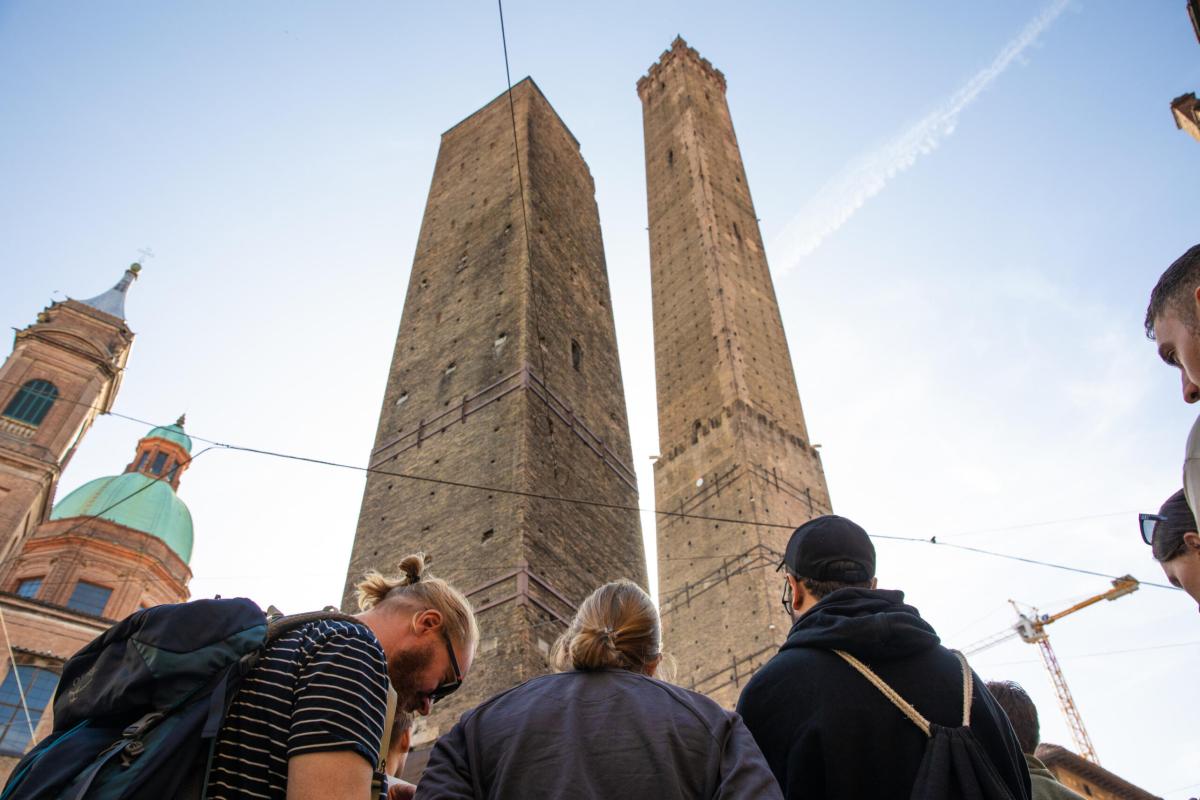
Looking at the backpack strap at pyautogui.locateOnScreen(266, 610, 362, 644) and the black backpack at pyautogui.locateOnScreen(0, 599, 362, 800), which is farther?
the backpack strap at pyautogui.locateOnScreen(266, 610, 362, 644)

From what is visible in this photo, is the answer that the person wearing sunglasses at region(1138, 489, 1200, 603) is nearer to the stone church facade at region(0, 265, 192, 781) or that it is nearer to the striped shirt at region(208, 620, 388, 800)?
the striped shirt at region(208, 620, 388, 800)

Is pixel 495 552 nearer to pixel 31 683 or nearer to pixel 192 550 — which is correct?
pixel 31 683

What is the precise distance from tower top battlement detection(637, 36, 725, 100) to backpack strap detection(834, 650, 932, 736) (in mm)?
30409

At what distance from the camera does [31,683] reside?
54.1ft

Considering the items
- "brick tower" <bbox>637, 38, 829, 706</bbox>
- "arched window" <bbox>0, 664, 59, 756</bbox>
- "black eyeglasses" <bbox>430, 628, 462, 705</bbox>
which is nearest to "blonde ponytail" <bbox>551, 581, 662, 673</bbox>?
"black eyeglasses" <bbox>430, 628, 462, 705</bbox>

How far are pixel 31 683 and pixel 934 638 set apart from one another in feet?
65.8

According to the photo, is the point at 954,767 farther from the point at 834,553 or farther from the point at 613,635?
the point at 613,635

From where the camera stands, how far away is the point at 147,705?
4.07 feet

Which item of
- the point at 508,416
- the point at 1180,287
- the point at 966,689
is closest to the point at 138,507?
the point at 508,416

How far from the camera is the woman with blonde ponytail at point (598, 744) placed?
1.46m

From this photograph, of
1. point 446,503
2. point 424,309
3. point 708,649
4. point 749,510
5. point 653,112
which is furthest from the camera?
point 653,112

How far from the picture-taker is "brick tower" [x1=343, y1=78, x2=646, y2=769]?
6785 millimetres

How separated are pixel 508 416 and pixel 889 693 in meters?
6.51

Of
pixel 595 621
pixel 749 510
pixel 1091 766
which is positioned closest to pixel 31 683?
pixel 749 510
